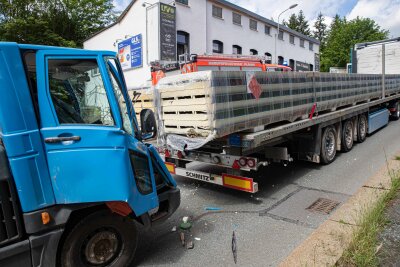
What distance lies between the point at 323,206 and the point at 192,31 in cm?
1633

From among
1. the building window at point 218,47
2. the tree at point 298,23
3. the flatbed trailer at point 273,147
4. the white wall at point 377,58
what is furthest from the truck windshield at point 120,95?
the tree at point 298,23

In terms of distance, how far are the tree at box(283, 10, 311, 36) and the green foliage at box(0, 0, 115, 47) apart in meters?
45.3

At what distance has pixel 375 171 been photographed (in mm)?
6609

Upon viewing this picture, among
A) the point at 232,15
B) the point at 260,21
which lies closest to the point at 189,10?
the point at 232,15

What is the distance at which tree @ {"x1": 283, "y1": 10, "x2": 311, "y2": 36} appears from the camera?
2566 inches

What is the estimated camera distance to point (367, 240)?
3.35 m

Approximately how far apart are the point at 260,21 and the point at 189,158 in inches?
903

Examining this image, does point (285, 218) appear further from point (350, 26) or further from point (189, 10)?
point (350, 26)

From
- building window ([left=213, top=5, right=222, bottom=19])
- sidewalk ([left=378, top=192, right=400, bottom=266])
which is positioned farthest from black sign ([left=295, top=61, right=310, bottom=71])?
sidewalk ([left=378, top=192, right=400, bottom=266])


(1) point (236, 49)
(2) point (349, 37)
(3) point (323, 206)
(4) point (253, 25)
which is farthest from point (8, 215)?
(2) point (349, 37)

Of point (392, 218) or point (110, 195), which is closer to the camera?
point (110, 195)

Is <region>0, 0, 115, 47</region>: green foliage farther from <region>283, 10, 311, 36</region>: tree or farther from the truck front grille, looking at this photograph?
<region>283, 10, 311, 36</region>: tree

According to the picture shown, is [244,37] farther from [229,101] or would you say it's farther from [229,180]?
[229,101]

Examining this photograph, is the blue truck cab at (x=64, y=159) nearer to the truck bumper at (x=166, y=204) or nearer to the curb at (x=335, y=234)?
the truck bumper at (x=166, y=204)
